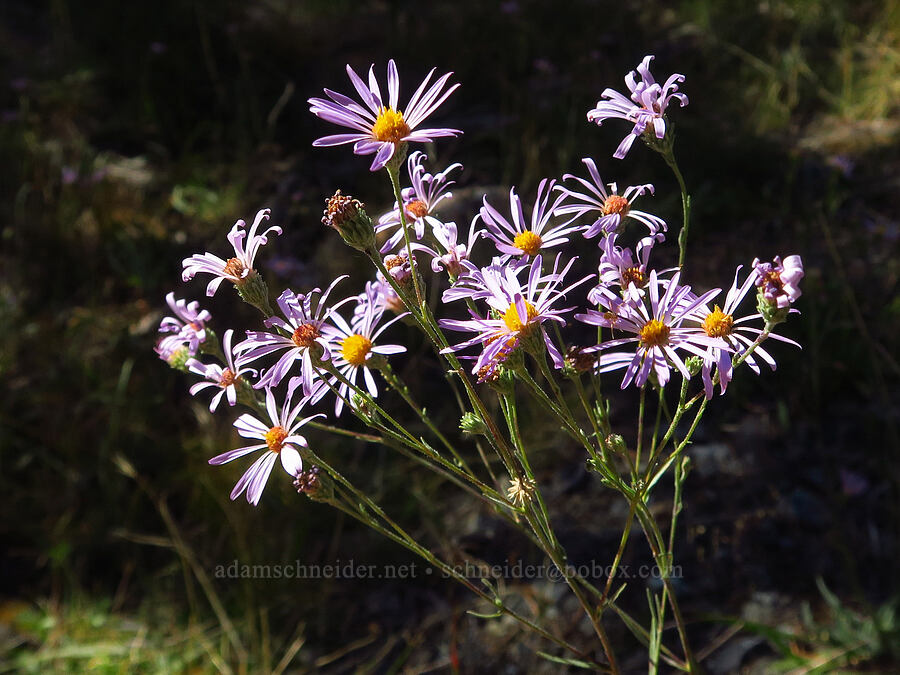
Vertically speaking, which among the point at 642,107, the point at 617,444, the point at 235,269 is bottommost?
the point at 617,444

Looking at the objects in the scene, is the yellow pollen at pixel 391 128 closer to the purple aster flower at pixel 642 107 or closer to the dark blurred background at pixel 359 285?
the purple aster flower at pixel 642 107

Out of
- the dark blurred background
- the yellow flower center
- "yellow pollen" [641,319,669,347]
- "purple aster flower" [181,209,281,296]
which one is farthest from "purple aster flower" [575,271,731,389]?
the dark blurred background

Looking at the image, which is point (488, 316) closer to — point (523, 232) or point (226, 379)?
point (523, 232)

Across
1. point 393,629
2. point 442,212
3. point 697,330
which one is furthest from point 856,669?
point 442,212

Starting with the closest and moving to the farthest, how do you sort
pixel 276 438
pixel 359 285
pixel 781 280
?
pixel 781 280, pixel 276 438, pixel 359 285

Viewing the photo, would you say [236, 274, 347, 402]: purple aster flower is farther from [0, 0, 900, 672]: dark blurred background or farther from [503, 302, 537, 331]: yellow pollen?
[0, 0, 900, 672]: dark blurred background

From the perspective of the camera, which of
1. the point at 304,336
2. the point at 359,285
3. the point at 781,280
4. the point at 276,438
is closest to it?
the point at 781,280

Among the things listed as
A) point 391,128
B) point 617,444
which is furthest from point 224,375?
point 617,444
